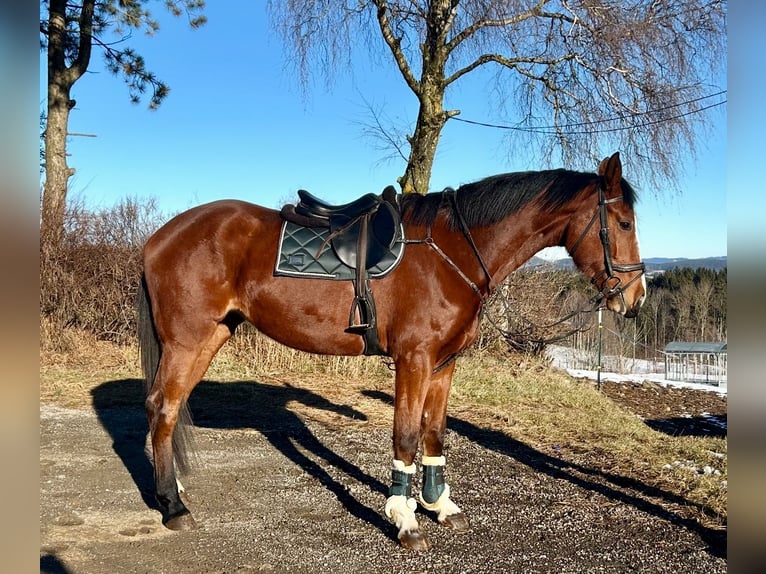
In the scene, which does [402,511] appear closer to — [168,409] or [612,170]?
[168,409]

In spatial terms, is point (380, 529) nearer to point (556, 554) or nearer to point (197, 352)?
point (556, 554)

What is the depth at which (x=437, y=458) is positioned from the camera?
11.5ft

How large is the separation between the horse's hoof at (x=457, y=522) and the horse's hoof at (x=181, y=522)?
1.53m

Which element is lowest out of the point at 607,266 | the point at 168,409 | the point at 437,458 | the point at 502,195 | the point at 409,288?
the point at 437,458

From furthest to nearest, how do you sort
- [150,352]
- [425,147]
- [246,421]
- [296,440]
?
[425,147]
[246,421]
[296,440]
[150,352]

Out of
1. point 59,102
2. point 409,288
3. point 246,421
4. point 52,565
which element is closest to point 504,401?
point 246,421

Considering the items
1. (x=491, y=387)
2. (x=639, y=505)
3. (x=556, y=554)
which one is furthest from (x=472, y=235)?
(x=491, y=387)

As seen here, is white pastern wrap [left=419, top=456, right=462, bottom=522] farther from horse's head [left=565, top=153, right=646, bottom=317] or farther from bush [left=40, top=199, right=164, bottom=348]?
bush [left=40, top=199, right=164, bottom=348]

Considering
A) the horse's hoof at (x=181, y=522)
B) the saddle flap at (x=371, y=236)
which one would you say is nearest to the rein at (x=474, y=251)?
the saddle flap at (x=371, y=236)

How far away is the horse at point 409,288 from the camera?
319 centimetres

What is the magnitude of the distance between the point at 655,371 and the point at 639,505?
16409mm

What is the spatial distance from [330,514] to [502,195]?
7.51ft

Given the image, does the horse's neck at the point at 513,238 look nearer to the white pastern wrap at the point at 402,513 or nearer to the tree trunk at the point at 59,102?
the white pastern wrap at the point at 402,513
